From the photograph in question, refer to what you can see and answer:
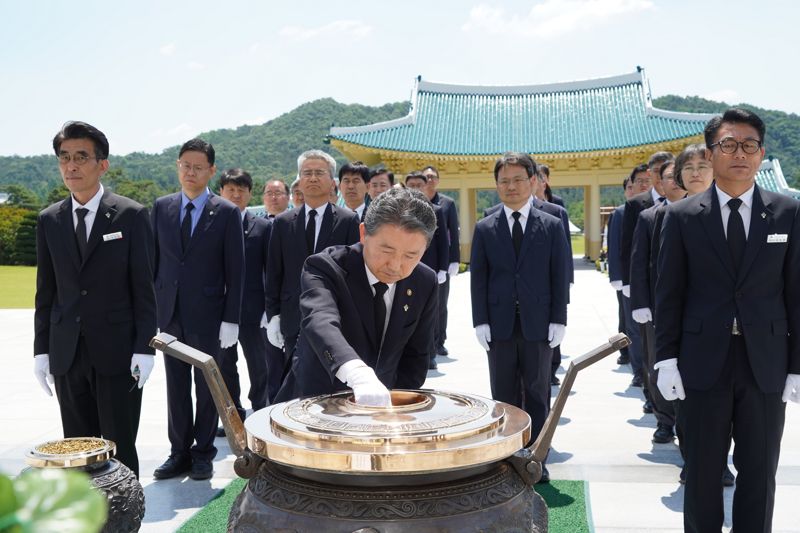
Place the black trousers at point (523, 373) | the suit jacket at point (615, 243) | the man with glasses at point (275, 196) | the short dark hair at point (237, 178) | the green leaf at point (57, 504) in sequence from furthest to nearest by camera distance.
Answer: the man with glasses at point (275, 196) → the suit jacket at point (615, 243) → the short dark hair at point (237, 178) → the black trousers at point (523, 373) → the green leaf at point (57, 504)

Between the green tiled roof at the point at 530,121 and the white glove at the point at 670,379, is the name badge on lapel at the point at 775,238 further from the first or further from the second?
the green tiled roof at the point at 530,121

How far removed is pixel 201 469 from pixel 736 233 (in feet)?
10.2

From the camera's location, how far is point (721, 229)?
2.95m

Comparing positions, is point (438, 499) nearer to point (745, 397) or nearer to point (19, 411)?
point (745, 397)

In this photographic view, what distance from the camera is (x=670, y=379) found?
301 cm

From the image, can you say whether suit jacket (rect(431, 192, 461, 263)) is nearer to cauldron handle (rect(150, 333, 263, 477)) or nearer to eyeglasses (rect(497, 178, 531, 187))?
eyeglasses (rect(497, 178, 531, 187))

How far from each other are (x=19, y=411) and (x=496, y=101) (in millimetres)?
22474

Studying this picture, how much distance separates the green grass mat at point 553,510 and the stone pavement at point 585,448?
0.06 m

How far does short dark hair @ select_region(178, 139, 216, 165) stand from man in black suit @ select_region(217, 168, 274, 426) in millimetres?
1082

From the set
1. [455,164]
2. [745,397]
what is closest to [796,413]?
[745,397]

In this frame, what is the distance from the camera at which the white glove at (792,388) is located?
2.87 metres

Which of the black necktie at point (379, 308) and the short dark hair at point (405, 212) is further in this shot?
the black necktie at point (379, 308)

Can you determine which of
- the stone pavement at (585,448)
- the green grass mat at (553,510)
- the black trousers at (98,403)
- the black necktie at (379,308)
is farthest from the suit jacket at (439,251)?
the black necktie at (379,308)

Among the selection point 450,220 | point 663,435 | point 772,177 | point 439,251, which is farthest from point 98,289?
point 772,177
